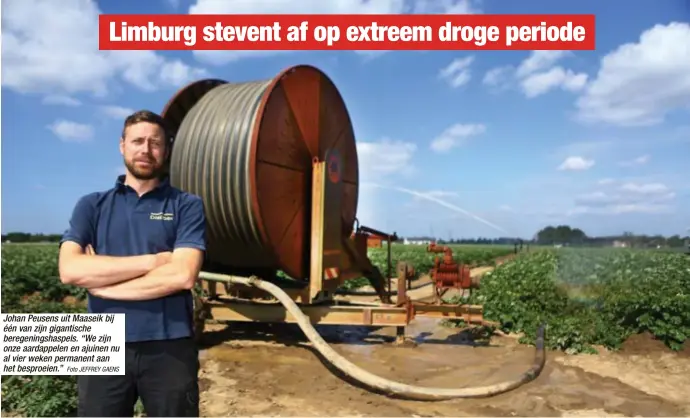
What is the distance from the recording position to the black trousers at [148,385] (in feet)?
7.97

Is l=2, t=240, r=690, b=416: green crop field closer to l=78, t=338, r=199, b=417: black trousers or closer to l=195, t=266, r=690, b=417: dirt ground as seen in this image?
l=195, t=266, r=690, b=417: dirt ground

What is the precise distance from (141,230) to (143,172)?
265 mm

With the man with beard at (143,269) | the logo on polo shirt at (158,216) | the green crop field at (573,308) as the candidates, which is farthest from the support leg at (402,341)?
the logo on polo shirt at (158,216)

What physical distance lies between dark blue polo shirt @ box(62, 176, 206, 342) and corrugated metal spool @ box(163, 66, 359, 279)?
4.61m

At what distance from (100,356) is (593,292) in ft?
31.9

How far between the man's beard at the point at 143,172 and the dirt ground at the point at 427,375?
128 inches

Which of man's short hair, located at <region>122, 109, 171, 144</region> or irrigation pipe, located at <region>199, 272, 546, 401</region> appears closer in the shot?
→ man's short hair, located at <region>122, 109, 171, 144</region>

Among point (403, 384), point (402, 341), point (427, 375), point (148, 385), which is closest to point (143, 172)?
point (148, 385)

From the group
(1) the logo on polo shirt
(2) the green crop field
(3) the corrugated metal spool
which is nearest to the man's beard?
(1) the logo on polo shirt

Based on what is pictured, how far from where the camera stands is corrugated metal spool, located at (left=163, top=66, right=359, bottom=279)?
7367mm

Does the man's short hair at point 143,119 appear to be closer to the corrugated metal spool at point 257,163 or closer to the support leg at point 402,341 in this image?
the corrugated metal spool at point 257,163

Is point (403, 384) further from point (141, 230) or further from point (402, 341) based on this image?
point (141, 230)

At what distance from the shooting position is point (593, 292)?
10375 millimetres

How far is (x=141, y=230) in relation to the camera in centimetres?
254
